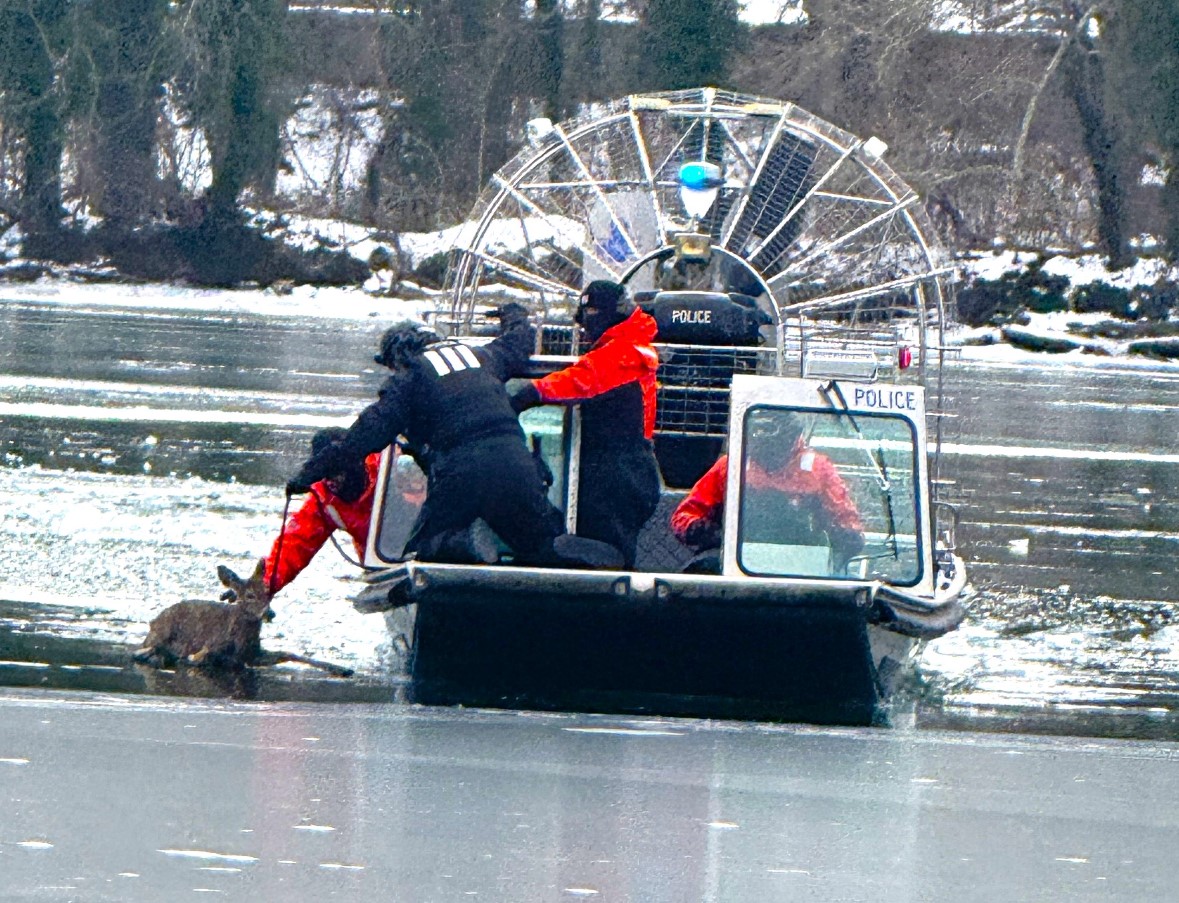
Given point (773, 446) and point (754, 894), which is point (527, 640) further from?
point (754, 894)

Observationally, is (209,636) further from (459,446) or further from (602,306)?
(602,306)

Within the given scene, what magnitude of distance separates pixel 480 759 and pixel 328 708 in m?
1.46

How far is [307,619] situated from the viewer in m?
10.8

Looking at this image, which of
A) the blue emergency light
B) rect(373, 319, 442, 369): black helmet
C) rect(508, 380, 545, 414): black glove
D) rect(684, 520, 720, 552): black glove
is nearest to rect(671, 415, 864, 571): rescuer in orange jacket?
rect(684, 520, 720, 552): black glove

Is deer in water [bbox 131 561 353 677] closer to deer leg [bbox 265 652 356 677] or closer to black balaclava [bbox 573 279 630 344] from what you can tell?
deer leg [bbox 265 652 356 677]

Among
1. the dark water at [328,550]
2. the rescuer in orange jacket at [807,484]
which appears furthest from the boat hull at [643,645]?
the dark water at [328,550]

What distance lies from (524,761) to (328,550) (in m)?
7.02

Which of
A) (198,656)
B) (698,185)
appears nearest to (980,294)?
(698,185)

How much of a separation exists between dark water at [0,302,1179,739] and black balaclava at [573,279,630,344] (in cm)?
192

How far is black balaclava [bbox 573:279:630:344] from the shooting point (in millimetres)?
8633

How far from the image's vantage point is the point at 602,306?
28.3 feet

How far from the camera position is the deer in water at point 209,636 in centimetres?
916

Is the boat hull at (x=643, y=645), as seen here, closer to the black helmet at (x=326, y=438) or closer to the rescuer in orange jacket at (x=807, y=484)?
the rescuer in orange jacket at (x=807, y=484)

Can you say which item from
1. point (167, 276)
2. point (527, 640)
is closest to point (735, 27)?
point (167, 276)
